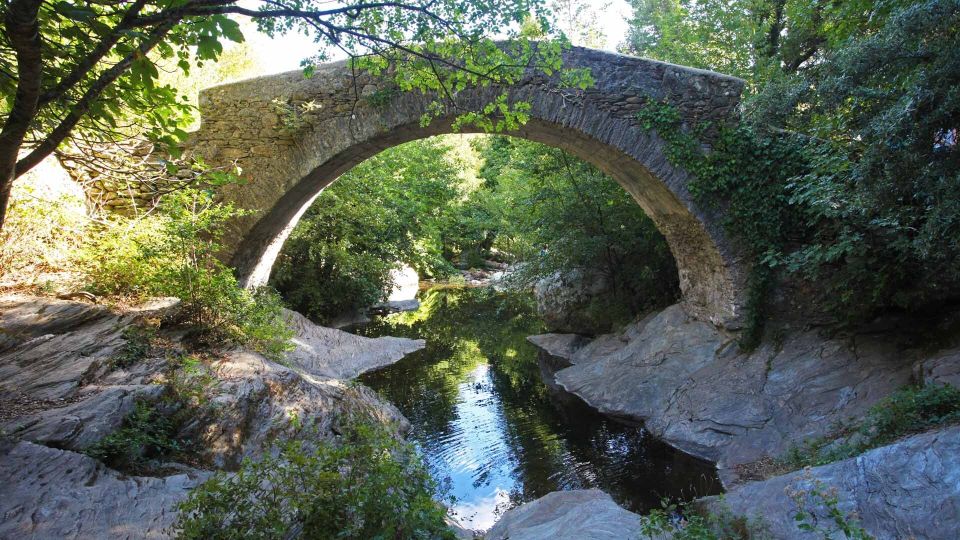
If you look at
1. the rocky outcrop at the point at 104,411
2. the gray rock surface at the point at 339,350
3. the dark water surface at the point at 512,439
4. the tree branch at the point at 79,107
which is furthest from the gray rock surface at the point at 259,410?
the gray rock surface at the point at 339,350

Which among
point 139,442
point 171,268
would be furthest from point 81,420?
point 171,268

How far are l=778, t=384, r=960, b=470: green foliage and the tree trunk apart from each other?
5384mm

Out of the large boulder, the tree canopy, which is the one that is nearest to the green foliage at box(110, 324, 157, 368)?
the tree canopy

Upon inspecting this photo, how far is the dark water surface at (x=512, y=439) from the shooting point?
5.46 meters

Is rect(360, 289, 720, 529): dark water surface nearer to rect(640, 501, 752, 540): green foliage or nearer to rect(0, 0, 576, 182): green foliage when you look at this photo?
rect(640, 501, 752, 540): green foliage

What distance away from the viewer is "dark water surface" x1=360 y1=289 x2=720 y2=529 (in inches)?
215

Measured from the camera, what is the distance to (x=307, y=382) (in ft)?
17.6

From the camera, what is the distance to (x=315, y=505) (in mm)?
2533

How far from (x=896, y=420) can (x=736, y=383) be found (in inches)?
101

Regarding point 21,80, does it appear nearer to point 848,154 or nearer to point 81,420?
point 81,420

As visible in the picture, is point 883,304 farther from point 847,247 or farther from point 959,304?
point 847,247

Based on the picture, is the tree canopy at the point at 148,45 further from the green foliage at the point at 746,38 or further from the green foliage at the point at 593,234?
the green foliage at the point at 746,38

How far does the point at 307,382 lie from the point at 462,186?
65.7ft

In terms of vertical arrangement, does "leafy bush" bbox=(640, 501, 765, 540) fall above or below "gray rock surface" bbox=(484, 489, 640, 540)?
above
